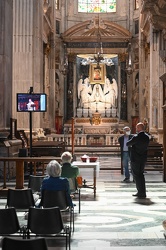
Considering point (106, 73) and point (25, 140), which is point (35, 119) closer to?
point (25, 140)

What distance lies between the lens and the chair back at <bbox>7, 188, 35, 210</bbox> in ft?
23.4

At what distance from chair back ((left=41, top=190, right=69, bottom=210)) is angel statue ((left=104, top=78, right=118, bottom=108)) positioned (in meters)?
29.1

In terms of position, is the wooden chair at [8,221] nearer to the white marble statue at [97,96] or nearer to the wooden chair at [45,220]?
the wooden chair at [45,220]

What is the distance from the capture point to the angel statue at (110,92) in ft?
118

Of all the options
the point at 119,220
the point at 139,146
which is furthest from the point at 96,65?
the point at 119,220

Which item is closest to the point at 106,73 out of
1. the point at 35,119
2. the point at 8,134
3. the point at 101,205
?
the point at 35,119

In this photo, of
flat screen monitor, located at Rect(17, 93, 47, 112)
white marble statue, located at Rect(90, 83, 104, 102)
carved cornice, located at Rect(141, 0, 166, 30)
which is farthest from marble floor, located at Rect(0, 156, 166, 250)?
white marble statue, located at Rect(90, 83, 104, 102)

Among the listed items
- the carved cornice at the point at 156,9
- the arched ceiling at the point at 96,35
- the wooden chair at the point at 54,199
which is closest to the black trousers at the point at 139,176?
the wooden chair at the point at 54,199

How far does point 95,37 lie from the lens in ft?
116

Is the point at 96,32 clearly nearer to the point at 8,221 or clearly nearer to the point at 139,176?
the point at 139,176

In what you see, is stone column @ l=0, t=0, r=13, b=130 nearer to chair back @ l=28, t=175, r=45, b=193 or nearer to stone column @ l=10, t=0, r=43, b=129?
stone column @ l=10, t=0, r=43, b=129

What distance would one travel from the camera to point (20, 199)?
7.15 metres

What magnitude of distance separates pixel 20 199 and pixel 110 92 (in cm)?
2935

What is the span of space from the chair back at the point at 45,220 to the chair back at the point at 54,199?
139cm
